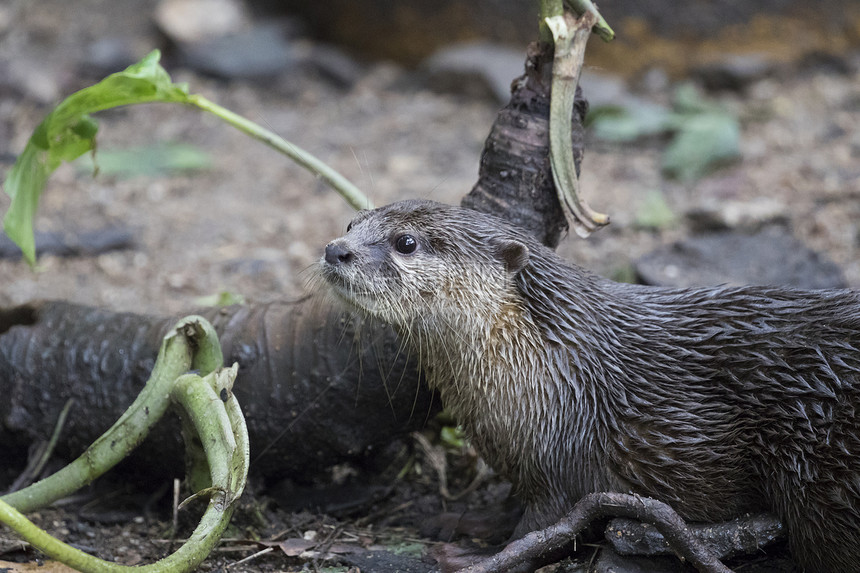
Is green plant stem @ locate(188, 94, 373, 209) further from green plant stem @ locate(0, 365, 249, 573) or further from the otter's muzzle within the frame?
green plant stem @ locate(0, 365, 249, 573)

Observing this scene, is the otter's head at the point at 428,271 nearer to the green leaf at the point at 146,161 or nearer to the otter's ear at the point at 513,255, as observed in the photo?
the otter's ear at the point at 513,255

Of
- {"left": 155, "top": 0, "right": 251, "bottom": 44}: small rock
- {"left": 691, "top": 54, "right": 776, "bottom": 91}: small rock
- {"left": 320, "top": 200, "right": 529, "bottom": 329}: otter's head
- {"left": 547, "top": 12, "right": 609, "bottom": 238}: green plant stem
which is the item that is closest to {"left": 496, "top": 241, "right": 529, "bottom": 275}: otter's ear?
{"left": 320, "top": 200, "right": 529, "bottom": 329}: otter's head

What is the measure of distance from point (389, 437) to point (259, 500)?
1.71 ft

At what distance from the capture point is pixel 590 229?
116 inches

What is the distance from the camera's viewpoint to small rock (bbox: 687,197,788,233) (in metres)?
5.05

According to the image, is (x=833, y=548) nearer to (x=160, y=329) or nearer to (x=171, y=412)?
(x=171, y=412)

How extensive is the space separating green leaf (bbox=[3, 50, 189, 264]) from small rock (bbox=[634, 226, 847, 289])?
2.45 metres

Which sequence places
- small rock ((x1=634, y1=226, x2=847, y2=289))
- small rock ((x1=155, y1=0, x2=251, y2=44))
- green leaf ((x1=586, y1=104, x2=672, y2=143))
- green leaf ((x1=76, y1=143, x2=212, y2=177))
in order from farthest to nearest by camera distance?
small rock ((x1=155, y1=0, x2=251, y2=44)) → green leaf ((x1=586, y1=104, x2=672, y2=143)) → green leaf ((x1=76, y1=143, x2=212, y2=177)) → small rock ((x1=634, y1=226, x2=847, y2=289))

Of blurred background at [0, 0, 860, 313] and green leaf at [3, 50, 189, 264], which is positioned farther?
blurred background at [0, 0, 860, 313]

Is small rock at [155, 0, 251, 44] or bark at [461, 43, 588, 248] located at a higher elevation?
small rock at [155, 0, 251, 44]

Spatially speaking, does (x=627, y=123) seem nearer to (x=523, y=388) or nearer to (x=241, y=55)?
(x=241, y=55)

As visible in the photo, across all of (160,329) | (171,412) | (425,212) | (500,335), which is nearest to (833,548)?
(500,335)

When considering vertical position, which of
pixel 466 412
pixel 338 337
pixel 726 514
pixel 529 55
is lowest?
pixel 726 514

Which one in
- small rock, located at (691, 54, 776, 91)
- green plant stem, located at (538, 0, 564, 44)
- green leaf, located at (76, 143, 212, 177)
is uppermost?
small rock, located at (691, 54, 776, 91)
